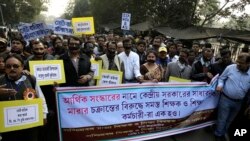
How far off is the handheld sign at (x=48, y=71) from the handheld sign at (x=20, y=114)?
110cm

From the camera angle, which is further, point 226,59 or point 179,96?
point 226,59

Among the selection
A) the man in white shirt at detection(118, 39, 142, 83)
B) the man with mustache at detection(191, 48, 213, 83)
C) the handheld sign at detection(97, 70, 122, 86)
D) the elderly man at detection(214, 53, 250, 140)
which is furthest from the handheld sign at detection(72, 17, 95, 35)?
the elderly man at detection(214, 53, 250, 140)

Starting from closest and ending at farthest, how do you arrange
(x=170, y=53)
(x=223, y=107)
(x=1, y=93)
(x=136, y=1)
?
(x=1, y=93) < (x=223, y=107) < (x=170, y=53) < (x=136, y=1)

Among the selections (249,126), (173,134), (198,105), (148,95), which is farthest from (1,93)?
(249,126)

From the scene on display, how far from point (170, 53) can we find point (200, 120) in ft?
11.4

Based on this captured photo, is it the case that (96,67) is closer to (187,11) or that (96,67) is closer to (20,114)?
(20,114)

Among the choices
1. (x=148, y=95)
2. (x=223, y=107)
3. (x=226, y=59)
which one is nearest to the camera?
(x=148, y=95)

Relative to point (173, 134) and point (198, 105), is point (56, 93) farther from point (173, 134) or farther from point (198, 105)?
point (198, 105)

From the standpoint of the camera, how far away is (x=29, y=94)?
439 centimetres

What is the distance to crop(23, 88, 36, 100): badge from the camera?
436 centimetres

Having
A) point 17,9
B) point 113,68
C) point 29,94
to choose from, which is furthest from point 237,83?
point 17,9

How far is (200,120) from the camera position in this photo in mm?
6496

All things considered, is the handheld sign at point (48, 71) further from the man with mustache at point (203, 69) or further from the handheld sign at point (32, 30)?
the handheld sign at point (32, 30)

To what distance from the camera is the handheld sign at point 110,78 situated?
22.5ft
